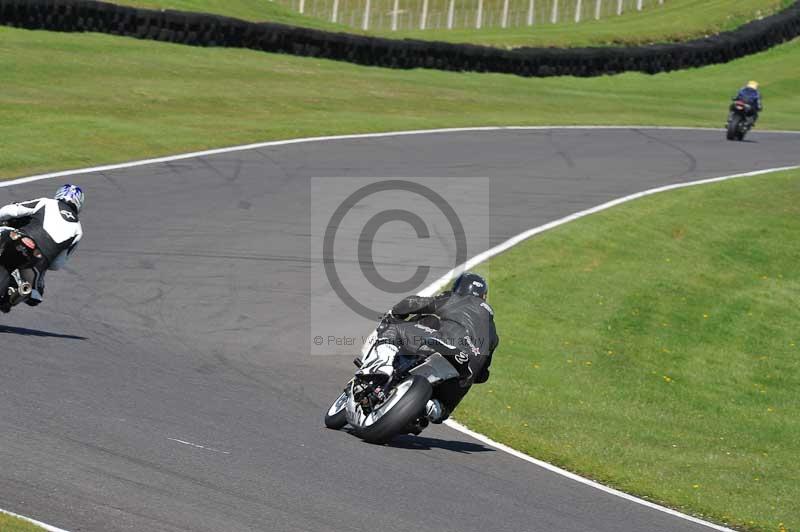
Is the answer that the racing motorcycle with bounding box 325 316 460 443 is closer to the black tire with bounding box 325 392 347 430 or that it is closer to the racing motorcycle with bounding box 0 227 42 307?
the black tire with bounding box 325 392 347 430

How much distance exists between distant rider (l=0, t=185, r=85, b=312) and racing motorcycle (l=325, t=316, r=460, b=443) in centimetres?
Result: 368

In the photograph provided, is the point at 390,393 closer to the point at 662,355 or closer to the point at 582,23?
the point at 662,355

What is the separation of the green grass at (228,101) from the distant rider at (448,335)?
11384 mm

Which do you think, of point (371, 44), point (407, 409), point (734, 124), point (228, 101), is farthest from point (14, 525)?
point (371, 44)

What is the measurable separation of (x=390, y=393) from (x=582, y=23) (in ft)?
159

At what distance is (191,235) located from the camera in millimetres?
16969

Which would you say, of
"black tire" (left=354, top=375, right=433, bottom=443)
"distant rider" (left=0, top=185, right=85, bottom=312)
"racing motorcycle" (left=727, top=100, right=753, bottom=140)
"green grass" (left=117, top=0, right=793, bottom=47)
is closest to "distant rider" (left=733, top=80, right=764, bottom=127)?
"racing motorcycle" (left=727, top=100, right=753, bottom=140)

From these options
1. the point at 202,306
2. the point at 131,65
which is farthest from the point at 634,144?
the point at 202,306

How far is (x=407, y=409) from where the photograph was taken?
30.5ft

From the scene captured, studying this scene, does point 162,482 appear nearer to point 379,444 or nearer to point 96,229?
point 379,444

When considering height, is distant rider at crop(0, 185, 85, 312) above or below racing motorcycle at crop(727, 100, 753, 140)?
below

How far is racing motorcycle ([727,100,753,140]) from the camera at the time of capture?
3102cm

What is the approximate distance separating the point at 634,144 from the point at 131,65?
11.7 meters

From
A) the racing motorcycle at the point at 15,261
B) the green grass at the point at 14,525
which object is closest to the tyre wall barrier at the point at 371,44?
the racing motorcycle at the point at 15,261
